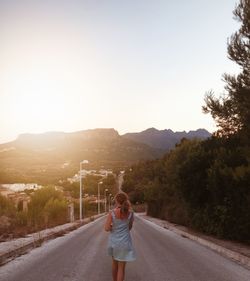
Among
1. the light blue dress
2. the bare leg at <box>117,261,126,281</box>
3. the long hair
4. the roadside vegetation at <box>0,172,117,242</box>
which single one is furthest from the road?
the roadside vegetation at <box>0,172,117,242</box>

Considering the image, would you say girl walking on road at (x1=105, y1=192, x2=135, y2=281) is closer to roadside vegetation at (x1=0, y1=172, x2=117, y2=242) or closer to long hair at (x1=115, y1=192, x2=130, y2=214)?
long hair at (x1=115, y1=192, x2=130, y2=214)

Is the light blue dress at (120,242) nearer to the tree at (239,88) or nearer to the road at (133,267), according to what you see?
the road at (133,267)

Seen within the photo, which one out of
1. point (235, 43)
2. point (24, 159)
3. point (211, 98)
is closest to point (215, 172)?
point (211, 98)

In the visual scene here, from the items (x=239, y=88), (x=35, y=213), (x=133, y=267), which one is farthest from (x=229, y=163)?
(x=35, y=213)

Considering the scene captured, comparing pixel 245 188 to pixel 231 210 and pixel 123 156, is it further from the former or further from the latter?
pixel 123 156

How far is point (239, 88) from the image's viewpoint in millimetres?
18781

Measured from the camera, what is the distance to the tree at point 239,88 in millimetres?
18375

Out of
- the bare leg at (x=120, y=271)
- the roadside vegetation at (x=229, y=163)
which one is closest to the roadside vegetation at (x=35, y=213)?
the roadside vegetation at (x=229, y=163)

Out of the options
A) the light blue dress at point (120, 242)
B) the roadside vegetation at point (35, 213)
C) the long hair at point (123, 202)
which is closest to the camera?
the long hair at point (123, 202)

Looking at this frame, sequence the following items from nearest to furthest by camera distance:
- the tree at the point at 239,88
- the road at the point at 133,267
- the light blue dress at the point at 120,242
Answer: the light blue dress at the point at 120,242
the road at the point at 133,267
the tree at the point at 239,88

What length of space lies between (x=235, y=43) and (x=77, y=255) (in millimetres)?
10814

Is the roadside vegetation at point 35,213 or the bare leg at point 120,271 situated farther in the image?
the roadside vegetation at point 35,213

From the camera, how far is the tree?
18.4 m

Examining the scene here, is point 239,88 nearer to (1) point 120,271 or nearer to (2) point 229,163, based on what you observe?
(2) point 229,163
